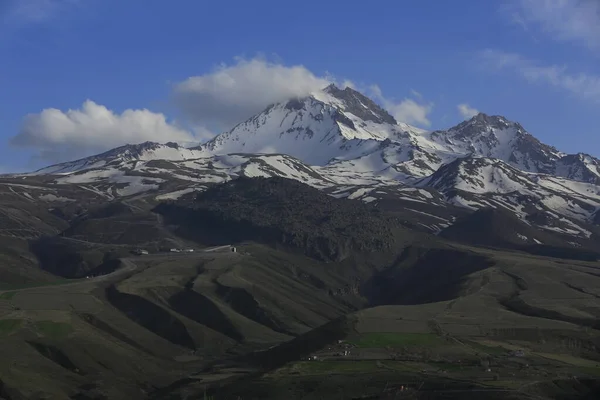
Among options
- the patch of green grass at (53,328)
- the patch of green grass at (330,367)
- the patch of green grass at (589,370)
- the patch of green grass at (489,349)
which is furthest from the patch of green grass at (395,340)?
the patch of green grass at (53,328)

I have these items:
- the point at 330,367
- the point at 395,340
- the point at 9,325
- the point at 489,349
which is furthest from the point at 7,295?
the point at 489,349

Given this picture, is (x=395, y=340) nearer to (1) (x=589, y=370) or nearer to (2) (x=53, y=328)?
(1) (x=589, y=370)

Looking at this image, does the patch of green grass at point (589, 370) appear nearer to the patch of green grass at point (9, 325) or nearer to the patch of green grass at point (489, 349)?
the patch of green grass at point (489, 349)

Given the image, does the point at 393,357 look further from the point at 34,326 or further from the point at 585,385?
the point at 34,326

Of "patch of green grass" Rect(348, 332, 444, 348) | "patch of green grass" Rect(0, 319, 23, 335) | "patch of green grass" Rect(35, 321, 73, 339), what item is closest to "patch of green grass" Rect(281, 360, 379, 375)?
"patch of green grass" Rect(348, 332, 444, 348)

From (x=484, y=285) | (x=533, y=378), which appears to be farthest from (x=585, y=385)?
(x=484, y=285)

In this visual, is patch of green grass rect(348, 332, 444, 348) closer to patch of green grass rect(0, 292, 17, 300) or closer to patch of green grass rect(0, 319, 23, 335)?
patch of green grass rect(0, 319, 23, 335)

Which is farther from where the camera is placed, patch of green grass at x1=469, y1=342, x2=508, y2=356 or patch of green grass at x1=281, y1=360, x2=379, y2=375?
patch of green grass at x1=469, y1=342, x2=508, y2=356
